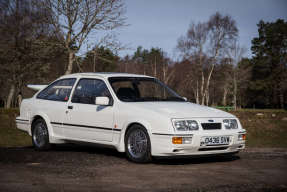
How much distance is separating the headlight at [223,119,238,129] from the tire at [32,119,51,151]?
3905mm

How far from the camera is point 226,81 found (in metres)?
71.2

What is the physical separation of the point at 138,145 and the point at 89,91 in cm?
193

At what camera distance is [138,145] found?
7875 millimetres

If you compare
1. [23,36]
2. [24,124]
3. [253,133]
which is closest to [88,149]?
[24,124]

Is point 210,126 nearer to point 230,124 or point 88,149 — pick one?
point 230,124

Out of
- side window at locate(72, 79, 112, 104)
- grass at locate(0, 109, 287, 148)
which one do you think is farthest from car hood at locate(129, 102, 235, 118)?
grass at locate(0, 109, 287, 148)

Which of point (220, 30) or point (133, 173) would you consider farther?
point (220, 30)

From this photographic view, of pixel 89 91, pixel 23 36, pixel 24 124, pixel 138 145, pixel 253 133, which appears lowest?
pixel 253 133

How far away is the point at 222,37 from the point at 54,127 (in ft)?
139

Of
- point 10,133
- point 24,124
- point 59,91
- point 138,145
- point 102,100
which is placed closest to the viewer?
point 138,145

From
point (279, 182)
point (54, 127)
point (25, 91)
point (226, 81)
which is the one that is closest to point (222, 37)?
point (226, 81)

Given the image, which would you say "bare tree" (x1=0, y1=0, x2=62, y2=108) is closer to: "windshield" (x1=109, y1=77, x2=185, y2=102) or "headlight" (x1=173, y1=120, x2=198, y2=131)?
"windshield" (x1=109, y1=77, x2=185, y2=102)

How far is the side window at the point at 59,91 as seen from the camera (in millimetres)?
9805

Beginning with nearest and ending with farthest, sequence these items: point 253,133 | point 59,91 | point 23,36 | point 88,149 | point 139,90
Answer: point 139,90 < point 59,91 < point 88,149 < point 253,133 < point 23,36
